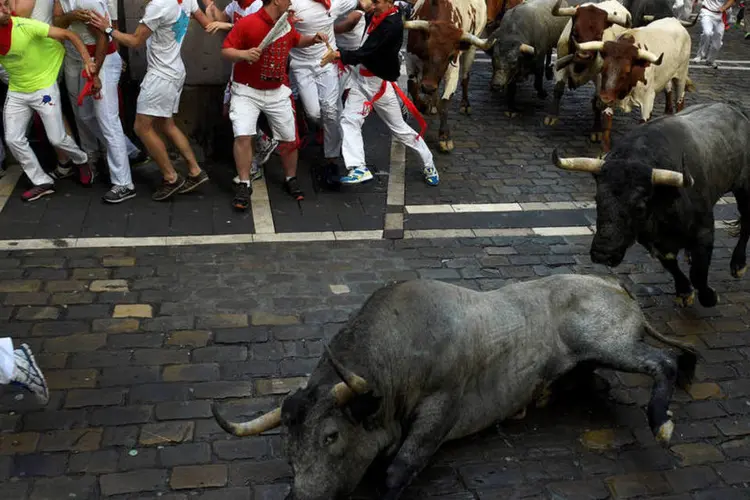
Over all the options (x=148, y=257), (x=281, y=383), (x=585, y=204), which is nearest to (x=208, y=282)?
(x=148, y=257)

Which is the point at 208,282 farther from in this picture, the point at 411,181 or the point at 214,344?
the point at 411,181

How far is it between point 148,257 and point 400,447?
364 cm

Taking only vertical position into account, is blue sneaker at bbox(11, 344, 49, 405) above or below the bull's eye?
below

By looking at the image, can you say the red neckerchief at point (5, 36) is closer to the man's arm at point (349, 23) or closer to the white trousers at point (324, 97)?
the white trousers at point (324, 97)

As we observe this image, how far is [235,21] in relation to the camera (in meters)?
8.98

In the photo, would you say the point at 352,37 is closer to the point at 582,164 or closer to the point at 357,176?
the point at 357,176

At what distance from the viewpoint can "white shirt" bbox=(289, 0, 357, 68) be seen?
28.1 feet

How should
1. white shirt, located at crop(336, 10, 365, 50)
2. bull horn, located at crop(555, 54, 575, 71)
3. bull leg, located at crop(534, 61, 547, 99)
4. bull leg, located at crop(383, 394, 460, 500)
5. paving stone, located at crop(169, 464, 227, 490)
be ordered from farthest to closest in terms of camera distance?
bull leg, located at crop(534, 61, 547, 99) → bull horn, located at crop(555, 54, 575, 71) → white shirt, located at crop(336, 10, 365, 50) → paving stone, located at crop(169, 464, 227, 490) → bull leg, located at crop(383, 394, 460, 500)

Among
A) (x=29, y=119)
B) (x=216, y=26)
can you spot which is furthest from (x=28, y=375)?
(x=216, y=26)

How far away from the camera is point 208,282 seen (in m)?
6.85

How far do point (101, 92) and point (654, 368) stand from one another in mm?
6126

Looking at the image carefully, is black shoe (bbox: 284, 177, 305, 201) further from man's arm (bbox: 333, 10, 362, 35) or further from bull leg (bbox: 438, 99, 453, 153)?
bull leg (bbox: 438, 99, 453, 153)

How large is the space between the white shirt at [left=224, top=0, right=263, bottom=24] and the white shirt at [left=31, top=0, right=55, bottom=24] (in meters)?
→ 1.95

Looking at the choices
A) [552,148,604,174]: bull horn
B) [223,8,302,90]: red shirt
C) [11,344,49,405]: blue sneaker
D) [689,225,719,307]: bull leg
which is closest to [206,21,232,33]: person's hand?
[223,8,302,90]: red shirt
